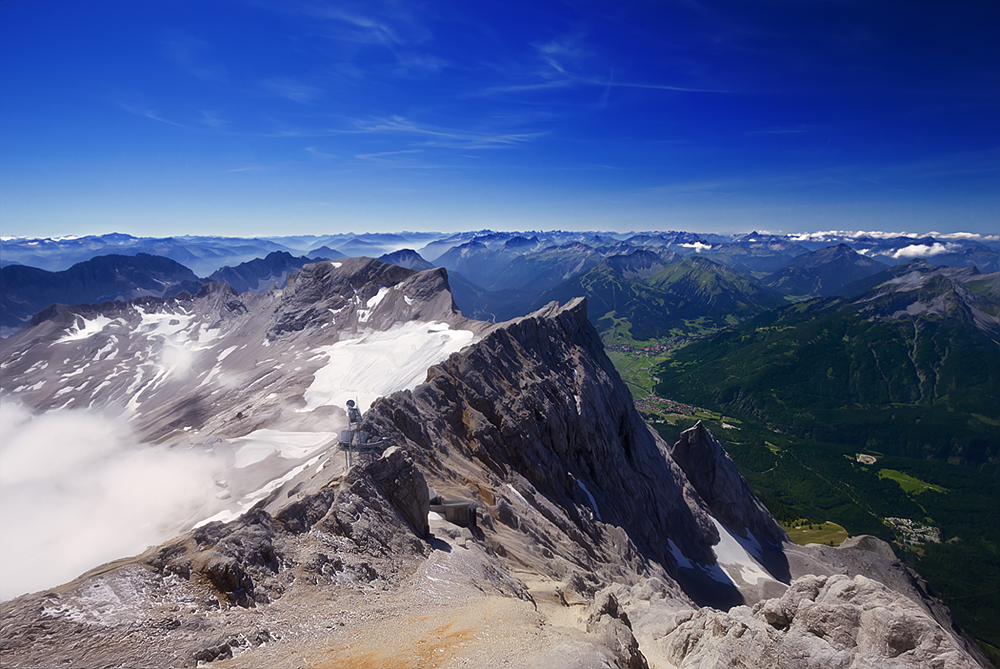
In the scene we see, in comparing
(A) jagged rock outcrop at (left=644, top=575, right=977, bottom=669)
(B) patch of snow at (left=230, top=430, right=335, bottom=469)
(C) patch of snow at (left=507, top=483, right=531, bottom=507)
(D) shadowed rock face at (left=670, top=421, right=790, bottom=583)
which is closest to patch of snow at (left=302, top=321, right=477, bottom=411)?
(B) patch of snow at (left=230, top=430, right=335, bottom=469)

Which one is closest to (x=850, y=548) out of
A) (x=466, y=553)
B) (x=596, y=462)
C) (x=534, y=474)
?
(x=596, y=462)

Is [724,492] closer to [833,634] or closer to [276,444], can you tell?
[833,634]

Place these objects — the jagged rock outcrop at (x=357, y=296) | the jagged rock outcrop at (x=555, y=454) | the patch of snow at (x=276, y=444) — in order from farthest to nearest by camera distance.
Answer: the jagged rock outcrop at (x=357, y=296)
the patch of snow at (x=276, y=444)
the jagged rock outcrop at (x=555, y=454)

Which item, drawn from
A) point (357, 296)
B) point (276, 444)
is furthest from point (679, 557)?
point (357, 296)

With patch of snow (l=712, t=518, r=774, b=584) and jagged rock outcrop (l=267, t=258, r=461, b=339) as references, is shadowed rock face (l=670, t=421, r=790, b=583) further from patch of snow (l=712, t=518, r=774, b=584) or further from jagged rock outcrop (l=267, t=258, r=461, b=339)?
jagged rock outcrop (l=267, t=258, r=461, b=339)

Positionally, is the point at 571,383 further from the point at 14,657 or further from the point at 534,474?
the point at 14,657

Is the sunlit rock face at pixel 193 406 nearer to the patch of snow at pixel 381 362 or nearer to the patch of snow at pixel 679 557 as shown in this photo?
the patch of snow at pixel 381 362

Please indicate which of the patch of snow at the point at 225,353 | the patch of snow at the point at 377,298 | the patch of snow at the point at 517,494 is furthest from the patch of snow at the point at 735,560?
the patch of snow at the point at 225,353
